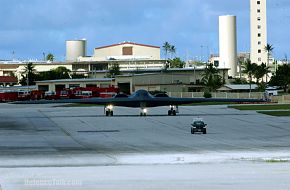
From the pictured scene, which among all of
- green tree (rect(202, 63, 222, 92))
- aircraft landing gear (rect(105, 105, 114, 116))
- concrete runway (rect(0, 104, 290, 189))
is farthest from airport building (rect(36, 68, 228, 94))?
concrete runway (rect(0, 104, 290, 189))

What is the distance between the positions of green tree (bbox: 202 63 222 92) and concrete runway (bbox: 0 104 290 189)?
12007 cm

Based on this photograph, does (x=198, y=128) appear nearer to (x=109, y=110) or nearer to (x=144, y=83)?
(x=109, y=110)

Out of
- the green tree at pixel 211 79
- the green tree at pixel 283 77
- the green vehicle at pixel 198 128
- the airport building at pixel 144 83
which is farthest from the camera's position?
the green tree at pixel 283 77

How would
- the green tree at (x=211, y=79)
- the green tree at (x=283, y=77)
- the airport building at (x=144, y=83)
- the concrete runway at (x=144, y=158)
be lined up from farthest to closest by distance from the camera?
the green tree at (x=283, y=77) → the green tree at (x=211, y=79) → the airport building at (x=144, y=83) → the concrete runway at (x=144, y=158)

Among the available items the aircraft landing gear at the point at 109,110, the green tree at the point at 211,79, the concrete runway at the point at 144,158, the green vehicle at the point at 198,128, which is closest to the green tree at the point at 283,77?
the green tree at the point at 211,79

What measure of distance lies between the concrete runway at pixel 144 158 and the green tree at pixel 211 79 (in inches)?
4727

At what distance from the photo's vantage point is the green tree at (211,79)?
166350mm

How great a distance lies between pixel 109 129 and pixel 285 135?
12.3 m

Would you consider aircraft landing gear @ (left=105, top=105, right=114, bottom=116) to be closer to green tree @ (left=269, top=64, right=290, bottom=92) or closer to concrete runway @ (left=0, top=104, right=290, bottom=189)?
concrete runway @ (left=0, top=104, right=290, bottom=189)

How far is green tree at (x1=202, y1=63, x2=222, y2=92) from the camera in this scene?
16635 cm

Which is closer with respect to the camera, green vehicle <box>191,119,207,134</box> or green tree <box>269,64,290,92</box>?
green vehicle <box>191,119,207,134</box>

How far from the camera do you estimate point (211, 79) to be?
561 ft

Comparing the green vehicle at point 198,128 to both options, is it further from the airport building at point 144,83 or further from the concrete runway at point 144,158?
the airport building at point 144,83

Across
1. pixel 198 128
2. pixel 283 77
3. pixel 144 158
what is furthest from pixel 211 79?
pixel 144 158
